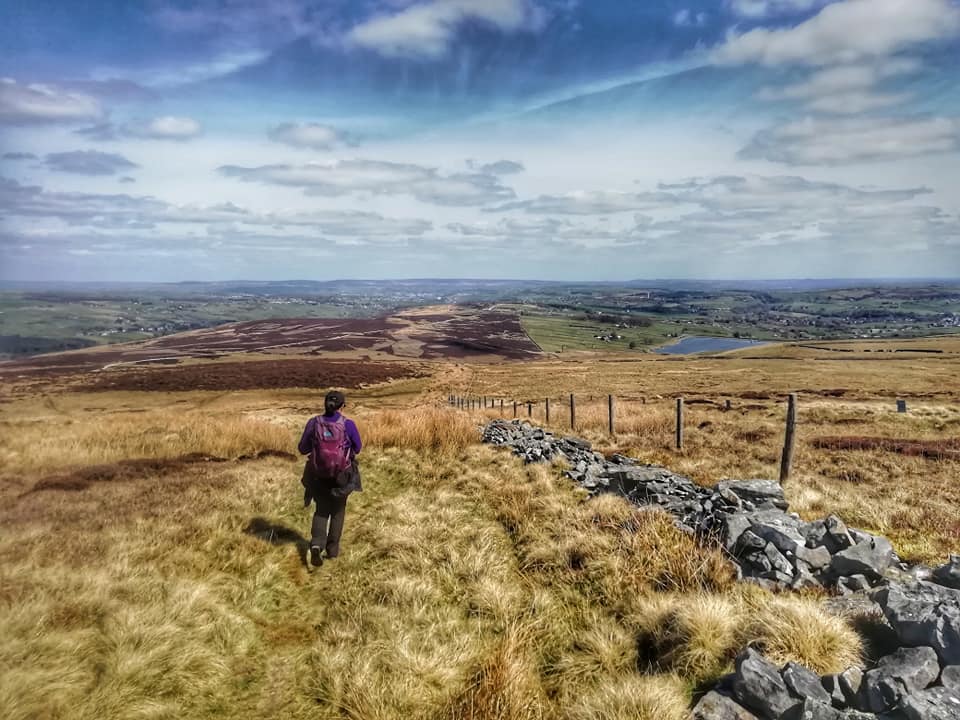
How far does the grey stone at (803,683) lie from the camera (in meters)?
4.06

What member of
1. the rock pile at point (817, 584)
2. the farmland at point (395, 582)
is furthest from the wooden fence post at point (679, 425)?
the rock pile at point (817, 584)

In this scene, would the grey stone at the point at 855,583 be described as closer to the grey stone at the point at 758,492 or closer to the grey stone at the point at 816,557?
the grey stone at the point at 816,557

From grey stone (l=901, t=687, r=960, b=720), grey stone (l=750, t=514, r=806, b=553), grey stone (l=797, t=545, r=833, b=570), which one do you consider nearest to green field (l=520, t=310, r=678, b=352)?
grey stone (l=750, t=514, r=806, b=553)

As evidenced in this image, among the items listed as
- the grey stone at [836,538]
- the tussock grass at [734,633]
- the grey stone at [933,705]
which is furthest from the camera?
the grey stone at [836,538]

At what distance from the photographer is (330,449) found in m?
7.52

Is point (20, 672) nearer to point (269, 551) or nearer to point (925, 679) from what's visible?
point (269, 551)

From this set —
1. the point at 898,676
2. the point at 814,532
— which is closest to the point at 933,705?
the point at 898,676

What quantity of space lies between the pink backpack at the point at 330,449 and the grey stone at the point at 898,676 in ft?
20.1

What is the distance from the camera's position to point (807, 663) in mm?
4492

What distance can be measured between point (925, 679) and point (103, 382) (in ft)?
267

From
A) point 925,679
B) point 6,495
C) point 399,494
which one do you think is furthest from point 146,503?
point 925,679

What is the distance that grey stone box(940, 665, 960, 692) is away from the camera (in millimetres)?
3881

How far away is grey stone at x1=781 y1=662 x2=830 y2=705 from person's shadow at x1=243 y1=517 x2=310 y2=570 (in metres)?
6.07

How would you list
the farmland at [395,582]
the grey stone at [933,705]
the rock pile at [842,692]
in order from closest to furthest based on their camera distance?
1. the grey stone at [933,705]
2. the rock pile at [842,692]
3. the farmland at [395,582]
